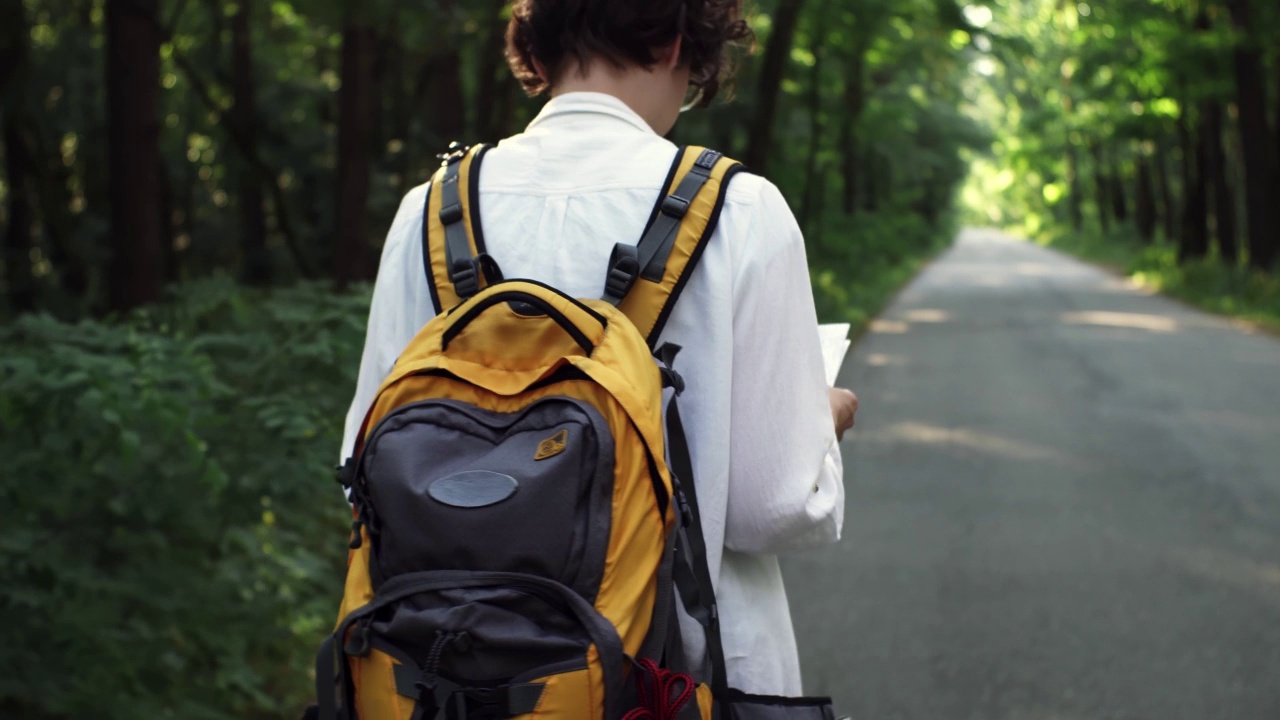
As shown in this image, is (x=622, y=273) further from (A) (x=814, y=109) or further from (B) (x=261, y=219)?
(A) (x=814, y=109)

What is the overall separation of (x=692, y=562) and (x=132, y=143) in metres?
9.91

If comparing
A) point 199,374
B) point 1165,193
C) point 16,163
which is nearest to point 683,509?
point 199,374

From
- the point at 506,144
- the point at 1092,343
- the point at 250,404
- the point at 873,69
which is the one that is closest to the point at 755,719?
the point at 506,144

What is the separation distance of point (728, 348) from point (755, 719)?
18.5 inches

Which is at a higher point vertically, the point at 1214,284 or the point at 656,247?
the point at 656,247

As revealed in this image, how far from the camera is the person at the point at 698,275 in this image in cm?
173

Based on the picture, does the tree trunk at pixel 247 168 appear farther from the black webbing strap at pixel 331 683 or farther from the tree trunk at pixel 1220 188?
the tree trunk at pixel 1220 188

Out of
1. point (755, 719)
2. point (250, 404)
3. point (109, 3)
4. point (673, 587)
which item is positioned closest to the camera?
point (673, 587)

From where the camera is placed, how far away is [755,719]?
5.78ft

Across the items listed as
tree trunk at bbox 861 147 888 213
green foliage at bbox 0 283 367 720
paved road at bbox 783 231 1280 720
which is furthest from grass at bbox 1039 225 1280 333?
green foliage at bbox 0 283 367 720

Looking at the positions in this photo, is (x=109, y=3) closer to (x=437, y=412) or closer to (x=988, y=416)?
(x=988, y=416)

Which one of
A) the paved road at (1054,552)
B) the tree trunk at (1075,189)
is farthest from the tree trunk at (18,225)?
the tree trunk at (1075,189)

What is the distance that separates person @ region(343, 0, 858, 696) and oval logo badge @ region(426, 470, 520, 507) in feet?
1.01

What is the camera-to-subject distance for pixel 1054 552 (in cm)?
663
